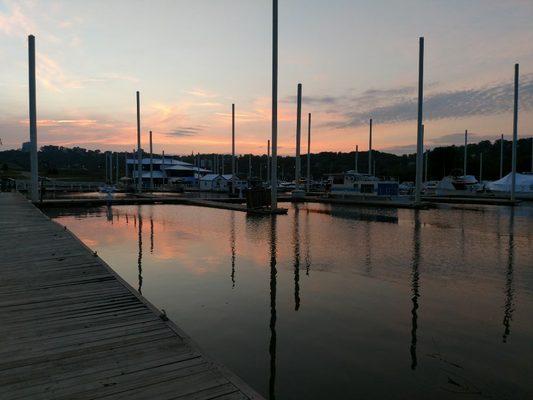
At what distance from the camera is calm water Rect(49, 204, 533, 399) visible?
20.0 feet

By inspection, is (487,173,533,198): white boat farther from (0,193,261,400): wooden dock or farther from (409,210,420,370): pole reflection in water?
(0,193,261,400): wooden dock

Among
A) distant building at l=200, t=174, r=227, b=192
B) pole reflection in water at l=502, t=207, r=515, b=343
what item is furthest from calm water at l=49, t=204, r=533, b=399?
distant building at l=200, t=174, r=227, b=192

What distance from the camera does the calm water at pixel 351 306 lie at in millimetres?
6086

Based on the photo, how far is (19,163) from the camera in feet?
558

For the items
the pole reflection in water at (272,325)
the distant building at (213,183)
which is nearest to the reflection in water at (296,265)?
the pole reflection in water at (272,325)

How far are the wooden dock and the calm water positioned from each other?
110 centimetres

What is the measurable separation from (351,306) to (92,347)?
5.52 m

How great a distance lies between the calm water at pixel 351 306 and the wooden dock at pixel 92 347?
43.3 inches

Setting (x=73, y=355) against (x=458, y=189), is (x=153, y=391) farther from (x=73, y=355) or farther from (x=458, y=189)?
(x=458, y=189)

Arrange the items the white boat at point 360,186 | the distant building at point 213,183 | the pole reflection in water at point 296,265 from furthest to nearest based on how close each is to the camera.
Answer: the distant building at point 213,183, the white boat at point 360,186, the pole reflection in water at point 296,265

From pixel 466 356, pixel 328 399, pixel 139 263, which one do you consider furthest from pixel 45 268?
pixel 466 356

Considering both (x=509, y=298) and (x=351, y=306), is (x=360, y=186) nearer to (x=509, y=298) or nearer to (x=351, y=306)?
(x=509, y=298)

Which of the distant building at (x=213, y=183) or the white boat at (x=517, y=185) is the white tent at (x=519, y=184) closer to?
the white boat at (x=517, y=185)

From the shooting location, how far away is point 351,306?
9.31 m
